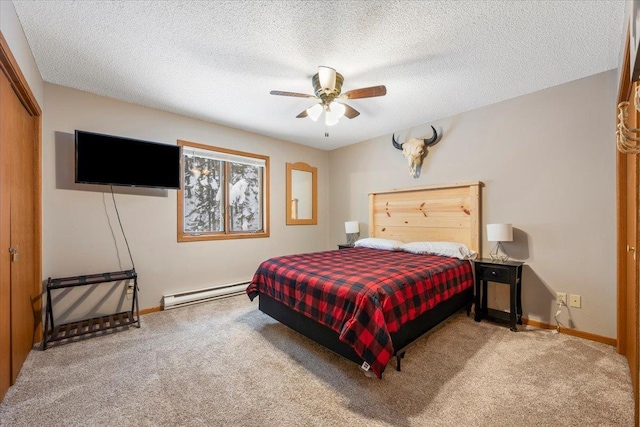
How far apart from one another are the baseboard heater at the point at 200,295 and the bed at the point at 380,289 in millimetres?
1041

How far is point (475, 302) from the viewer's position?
2.93 meters

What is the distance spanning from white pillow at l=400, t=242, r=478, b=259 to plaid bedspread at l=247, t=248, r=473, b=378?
0.39 ft

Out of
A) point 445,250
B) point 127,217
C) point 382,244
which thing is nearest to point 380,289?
point 445,250

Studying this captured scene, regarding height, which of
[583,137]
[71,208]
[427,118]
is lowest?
[71,208]

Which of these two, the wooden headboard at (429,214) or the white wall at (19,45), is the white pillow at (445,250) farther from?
the white wall at (19,45)

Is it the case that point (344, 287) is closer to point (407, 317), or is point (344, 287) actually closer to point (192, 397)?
point (407, 317)

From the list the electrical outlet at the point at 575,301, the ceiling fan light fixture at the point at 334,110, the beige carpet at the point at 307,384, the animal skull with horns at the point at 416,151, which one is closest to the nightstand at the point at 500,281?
the beige carpet at the point at 307,384

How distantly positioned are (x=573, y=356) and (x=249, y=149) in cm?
445

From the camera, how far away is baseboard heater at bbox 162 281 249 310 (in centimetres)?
332

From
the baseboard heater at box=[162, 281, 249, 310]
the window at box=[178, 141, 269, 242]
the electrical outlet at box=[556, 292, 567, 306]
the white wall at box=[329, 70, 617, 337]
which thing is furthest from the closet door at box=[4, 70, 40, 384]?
the electrical outlet at box=[556, 292, 567, 306]

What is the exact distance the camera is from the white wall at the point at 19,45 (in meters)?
1.60

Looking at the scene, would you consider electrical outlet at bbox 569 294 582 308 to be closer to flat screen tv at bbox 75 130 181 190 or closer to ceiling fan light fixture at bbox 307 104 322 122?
ceiling fan light fixture at bbox 307 104 322 122

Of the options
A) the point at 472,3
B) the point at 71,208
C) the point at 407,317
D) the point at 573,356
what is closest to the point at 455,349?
the point at 407,317

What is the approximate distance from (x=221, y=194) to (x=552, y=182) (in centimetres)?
421
